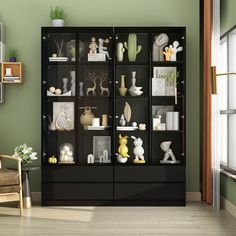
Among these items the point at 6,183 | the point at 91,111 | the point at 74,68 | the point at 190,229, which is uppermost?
the point at 74,68

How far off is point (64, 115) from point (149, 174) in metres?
1.30

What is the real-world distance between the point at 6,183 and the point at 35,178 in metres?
1.03

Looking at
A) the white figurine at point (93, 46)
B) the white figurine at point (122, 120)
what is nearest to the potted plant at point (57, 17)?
the white figurine at point (93, 46)

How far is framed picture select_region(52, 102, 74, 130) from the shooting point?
6.29 metres

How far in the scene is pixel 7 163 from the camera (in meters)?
6.52

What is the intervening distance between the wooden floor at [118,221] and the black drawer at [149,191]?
19 centimetres

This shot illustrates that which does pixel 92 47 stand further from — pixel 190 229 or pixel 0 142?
pixel 190 229

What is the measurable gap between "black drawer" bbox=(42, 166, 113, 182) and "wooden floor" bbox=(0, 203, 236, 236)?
361 millimetres

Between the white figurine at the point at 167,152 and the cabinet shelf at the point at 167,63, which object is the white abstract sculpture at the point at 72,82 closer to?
the cabinet shelf at the point at 167,63

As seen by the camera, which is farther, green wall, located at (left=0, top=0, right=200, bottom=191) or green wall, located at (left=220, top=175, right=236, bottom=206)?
green wall, located at (left=0, top=0, right=200, bottom=191)

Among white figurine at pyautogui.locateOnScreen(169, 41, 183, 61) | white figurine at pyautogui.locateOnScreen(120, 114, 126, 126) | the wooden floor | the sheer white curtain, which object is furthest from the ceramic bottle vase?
the wooden floor

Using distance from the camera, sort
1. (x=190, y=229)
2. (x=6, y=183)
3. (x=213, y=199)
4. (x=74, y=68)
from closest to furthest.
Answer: (x=190, y=229), (x=6, y=183), (x=213, y=199), (x=74, y=68)

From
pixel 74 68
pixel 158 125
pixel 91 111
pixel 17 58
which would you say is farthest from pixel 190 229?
pixel 17 58

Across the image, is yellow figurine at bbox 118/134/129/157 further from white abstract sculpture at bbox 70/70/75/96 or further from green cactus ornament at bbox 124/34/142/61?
green cactus ornament at bbox 124/34/142/61
